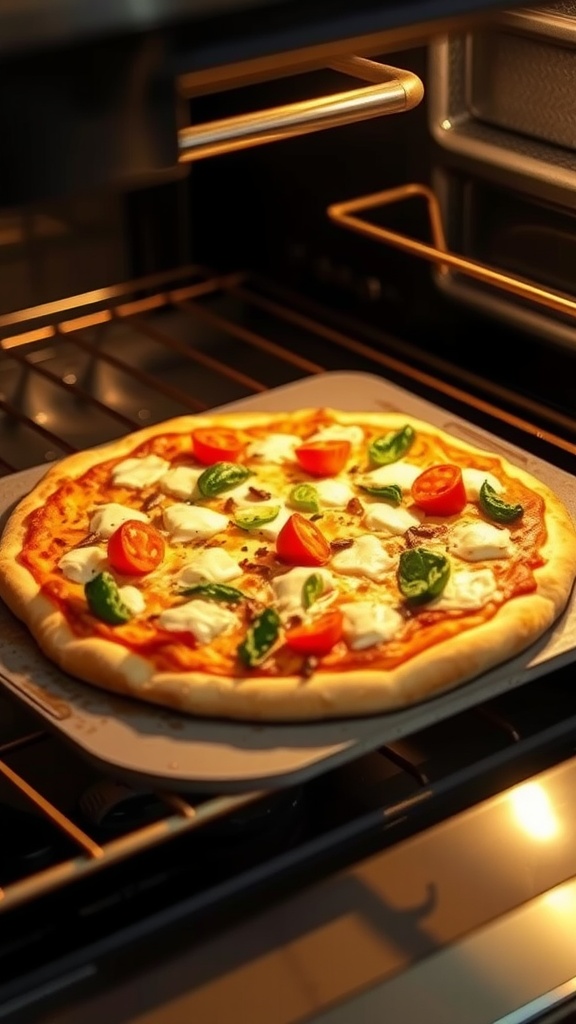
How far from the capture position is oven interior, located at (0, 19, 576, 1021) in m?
1.04

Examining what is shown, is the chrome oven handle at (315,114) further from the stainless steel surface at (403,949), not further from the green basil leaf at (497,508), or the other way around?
the stainless steel surface at (403,949)

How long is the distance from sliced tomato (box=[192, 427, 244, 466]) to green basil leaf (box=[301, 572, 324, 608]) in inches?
9.2

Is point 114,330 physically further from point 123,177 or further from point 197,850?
point 123,177

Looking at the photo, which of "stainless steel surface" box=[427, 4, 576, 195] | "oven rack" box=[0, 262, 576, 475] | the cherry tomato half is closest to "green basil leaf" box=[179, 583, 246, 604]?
the cherry tomato half

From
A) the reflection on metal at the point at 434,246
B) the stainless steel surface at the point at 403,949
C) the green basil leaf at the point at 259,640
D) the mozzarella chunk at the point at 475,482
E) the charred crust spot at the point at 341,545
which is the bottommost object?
the stainless steel surface at the point at 403,949

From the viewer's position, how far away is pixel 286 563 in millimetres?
1269

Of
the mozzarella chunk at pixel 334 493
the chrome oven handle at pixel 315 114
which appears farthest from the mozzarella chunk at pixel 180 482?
the chrome oven handle at pixel 315 114

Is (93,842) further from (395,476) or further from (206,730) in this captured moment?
(395,476)

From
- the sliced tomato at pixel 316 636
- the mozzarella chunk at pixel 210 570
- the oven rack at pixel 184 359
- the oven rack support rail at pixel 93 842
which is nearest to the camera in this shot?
the oven rack support rail at pixel 93 842

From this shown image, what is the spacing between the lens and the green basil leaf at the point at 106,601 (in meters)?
1.18

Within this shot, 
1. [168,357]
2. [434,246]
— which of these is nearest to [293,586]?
[434,246]

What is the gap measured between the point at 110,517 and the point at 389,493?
24 cm

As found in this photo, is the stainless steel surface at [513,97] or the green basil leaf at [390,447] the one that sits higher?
the stainless steel surface at [513,97]

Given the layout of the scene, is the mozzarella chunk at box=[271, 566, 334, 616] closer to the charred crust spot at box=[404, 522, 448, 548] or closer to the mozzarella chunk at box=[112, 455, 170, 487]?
the charred crust spot at box=[404, 522, 448, 548]
